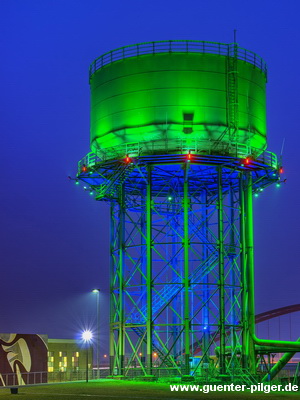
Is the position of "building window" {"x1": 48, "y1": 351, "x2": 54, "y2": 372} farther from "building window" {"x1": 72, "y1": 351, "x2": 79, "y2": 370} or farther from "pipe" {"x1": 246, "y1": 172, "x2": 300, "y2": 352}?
"pipe" {"x1": 246, "y1": 172, "x2": 300, "y2": 352}

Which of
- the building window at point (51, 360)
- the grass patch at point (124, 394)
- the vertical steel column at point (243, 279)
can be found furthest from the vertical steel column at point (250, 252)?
the building window at point (51, 360)

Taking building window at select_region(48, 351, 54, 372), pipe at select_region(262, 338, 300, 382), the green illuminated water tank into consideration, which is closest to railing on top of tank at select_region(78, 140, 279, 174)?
the green illuminated water tank

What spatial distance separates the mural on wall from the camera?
201 feet

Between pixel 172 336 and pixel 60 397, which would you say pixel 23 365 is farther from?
pixel 60 397

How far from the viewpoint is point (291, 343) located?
2324 inches

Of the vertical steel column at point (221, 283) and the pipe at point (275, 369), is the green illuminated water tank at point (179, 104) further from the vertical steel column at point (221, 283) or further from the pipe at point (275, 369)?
the pipe at point (275, 369)

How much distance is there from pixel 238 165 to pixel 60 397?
23.8 m

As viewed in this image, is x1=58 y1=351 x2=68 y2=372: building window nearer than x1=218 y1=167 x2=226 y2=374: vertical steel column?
No

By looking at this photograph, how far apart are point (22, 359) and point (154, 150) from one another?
62.7ft

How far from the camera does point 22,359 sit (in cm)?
6316

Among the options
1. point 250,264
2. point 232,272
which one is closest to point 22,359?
point 232,272

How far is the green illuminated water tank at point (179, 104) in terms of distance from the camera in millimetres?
58094

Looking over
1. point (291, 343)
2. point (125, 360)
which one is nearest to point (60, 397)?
point (125, 360)

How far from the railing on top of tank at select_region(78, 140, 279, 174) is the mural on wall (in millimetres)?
13543
